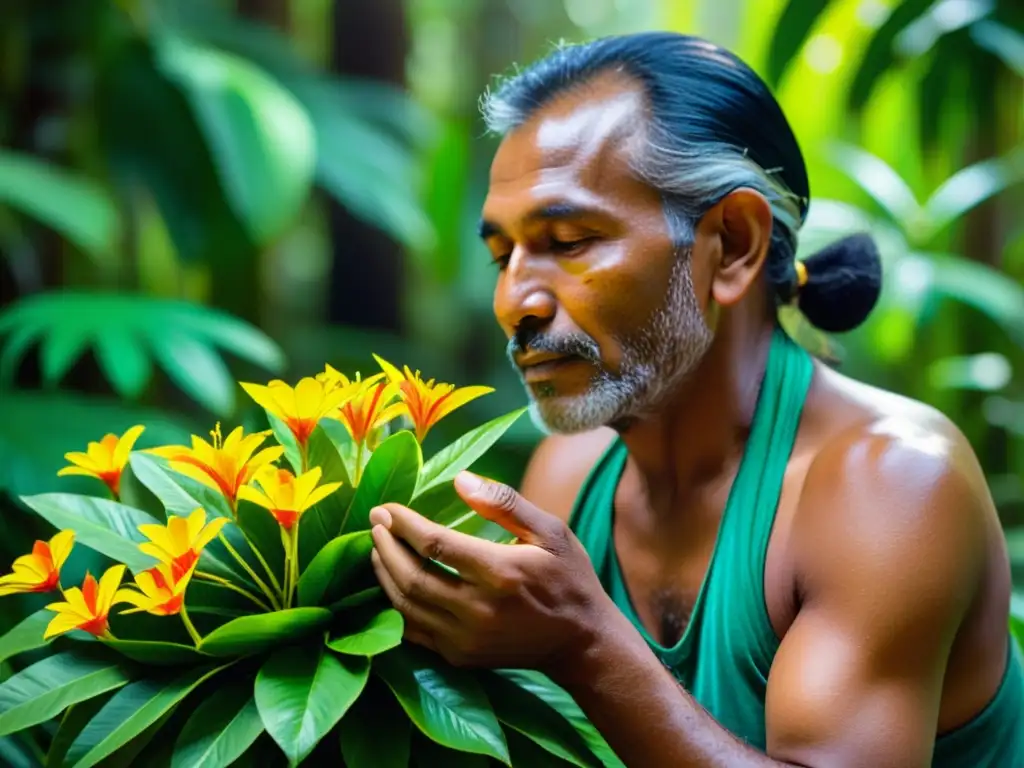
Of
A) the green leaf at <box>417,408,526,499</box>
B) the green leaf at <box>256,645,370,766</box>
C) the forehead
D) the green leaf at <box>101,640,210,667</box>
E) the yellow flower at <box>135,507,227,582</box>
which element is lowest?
the green leaf at <box>101,640,210,667</box>

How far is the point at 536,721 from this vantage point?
1042 mm

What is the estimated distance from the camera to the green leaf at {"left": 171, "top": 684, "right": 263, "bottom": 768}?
919 mm

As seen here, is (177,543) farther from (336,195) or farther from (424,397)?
(336,195)

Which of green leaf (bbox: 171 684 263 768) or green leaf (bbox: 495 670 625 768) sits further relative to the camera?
green leaf (bbox: 495 670 625 768)

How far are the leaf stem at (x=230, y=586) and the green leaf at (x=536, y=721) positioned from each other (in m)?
0.21

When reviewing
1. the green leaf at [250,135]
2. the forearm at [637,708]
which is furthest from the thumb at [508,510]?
the green leaf at [250,135]

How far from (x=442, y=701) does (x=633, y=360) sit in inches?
19.2

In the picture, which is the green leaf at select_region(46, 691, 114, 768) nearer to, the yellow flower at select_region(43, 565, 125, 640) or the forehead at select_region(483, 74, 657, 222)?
the yellow flower at select_region(43, 565, 125, 640)

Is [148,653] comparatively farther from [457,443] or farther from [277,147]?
[277,147]

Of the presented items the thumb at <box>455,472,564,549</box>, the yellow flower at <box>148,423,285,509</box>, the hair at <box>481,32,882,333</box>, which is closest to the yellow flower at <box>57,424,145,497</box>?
the yellow flower at <box>148,423,285,509</box>

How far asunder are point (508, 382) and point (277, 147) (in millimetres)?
2419

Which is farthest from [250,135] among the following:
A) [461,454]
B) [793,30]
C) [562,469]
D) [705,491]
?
[461,454]

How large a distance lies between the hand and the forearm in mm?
24

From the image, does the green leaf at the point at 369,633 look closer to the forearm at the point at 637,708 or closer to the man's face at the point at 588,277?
the forearm at the point at 637,708
